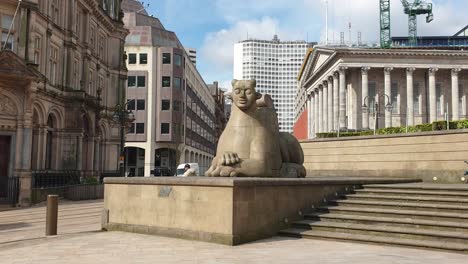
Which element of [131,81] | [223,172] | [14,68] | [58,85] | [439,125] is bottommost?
[223,172]

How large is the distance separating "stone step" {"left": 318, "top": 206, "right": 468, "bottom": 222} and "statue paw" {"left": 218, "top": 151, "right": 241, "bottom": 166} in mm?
2673

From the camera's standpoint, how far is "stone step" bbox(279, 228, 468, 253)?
29.8 feet

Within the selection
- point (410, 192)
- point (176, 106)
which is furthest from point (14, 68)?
point (176, 106)

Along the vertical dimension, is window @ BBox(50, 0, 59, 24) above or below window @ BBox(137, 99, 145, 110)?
above

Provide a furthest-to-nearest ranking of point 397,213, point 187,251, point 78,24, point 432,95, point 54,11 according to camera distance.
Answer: point 432,95
point 78,24
point 54,11
point 397,213
point 187,251

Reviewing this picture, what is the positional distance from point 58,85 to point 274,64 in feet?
525

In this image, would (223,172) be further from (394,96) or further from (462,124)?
(394,96)

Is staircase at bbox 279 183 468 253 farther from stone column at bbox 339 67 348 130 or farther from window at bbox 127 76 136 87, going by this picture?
window at bbox 127 76 136 87

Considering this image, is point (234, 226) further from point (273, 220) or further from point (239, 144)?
point (239, 144)

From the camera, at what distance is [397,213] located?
1112 cm

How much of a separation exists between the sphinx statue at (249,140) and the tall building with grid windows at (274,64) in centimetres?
16247

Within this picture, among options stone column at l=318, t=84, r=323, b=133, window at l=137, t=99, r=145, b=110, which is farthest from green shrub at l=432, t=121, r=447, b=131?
stone column at l=318, t=84, r=323, b=133

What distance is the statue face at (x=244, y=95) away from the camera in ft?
39.1

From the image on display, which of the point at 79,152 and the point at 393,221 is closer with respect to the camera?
the point at 393,221
